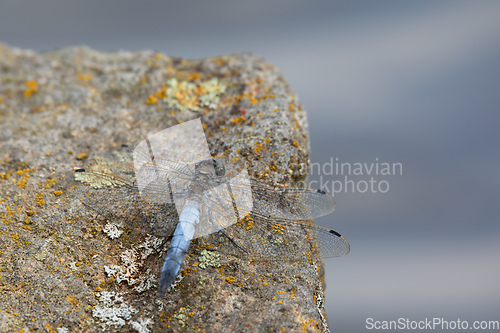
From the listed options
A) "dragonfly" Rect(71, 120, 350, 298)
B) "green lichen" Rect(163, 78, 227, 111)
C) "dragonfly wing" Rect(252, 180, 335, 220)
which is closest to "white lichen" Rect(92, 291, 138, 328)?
"dragonfly" Rect(71, 120, 350, 298)

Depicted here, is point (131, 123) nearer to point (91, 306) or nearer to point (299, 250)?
point (91, 306)

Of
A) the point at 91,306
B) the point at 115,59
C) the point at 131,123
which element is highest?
the point at 115,59

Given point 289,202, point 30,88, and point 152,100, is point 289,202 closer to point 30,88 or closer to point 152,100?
point 152,100

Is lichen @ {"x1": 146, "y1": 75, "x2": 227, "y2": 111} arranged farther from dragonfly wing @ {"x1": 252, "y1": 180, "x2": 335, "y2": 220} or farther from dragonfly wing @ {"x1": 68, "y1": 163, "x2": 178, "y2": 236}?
dragonfly wing @ {"x1": 252, "y1": 180, "x2": 335, "y2": 220}

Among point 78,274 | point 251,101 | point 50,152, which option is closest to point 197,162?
point 251,101

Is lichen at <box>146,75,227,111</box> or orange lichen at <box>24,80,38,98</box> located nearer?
lichen at <box>146,75,227,111</box>
